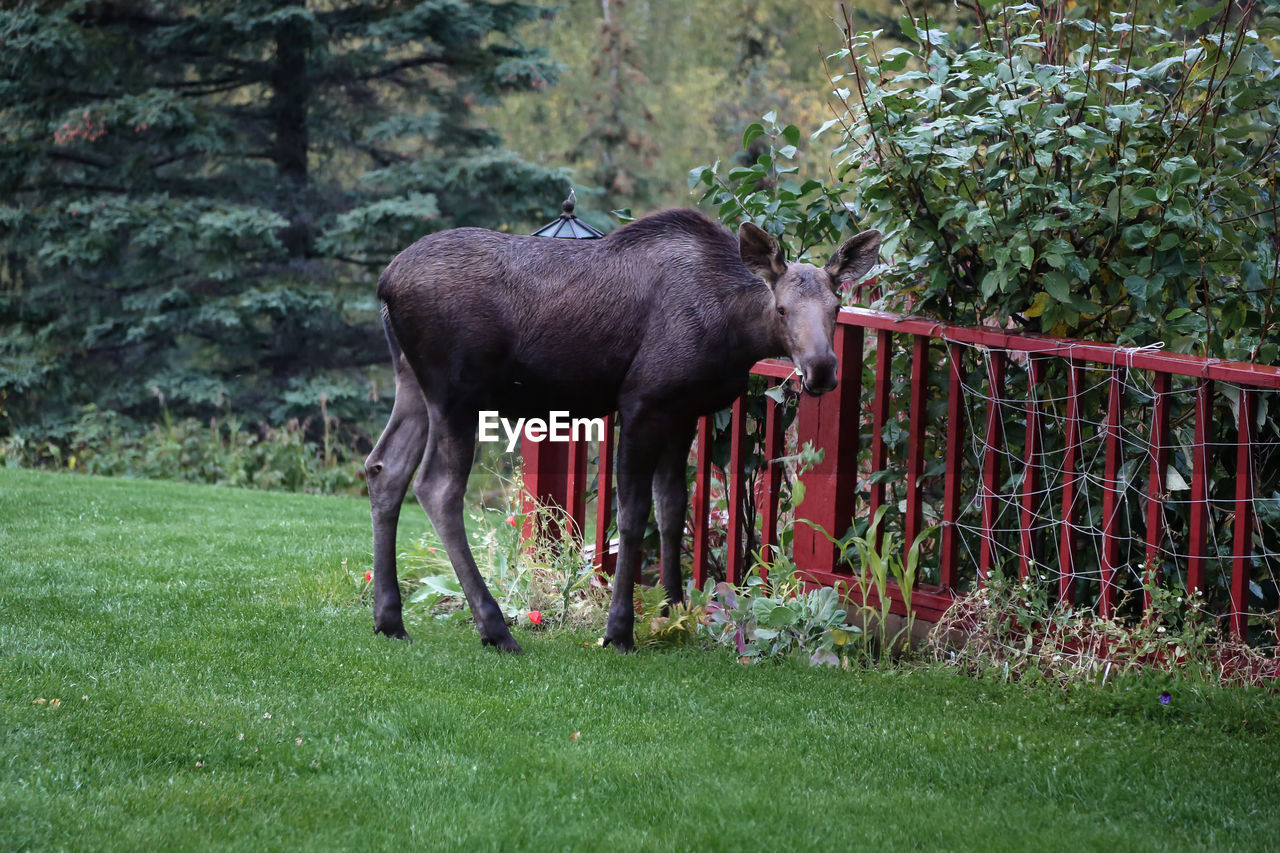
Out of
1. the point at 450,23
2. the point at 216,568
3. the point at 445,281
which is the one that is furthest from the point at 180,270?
the point at 445,281

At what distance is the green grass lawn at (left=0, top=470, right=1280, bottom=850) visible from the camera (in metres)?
3.13

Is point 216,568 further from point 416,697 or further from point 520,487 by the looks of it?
point 416,697

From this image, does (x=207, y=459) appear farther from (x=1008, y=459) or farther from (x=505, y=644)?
(x=1008, y=459)

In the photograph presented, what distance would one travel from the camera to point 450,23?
16109 mm

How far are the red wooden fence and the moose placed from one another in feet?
2.19

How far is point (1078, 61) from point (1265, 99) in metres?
0.79

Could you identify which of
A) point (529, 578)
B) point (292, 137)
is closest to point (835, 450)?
point (529, 578)

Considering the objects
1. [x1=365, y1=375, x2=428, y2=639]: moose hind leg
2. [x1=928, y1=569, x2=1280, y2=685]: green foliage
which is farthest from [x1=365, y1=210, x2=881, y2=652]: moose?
[x1=928, y1=569, x2=1280, y2=685]: green foliage

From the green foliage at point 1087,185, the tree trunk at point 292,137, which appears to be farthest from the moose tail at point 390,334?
the tree trunk at point 292,137

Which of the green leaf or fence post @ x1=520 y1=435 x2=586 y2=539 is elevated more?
the green leaf

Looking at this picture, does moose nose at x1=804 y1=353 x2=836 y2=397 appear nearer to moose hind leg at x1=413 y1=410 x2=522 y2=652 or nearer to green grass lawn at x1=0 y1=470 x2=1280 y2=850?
green grass lawn at x1=0 y1=470 x2=1280 y2=850

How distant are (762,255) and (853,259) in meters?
0.36

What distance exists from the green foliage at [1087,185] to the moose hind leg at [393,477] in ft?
7.20

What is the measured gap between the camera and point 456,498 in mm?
4988
